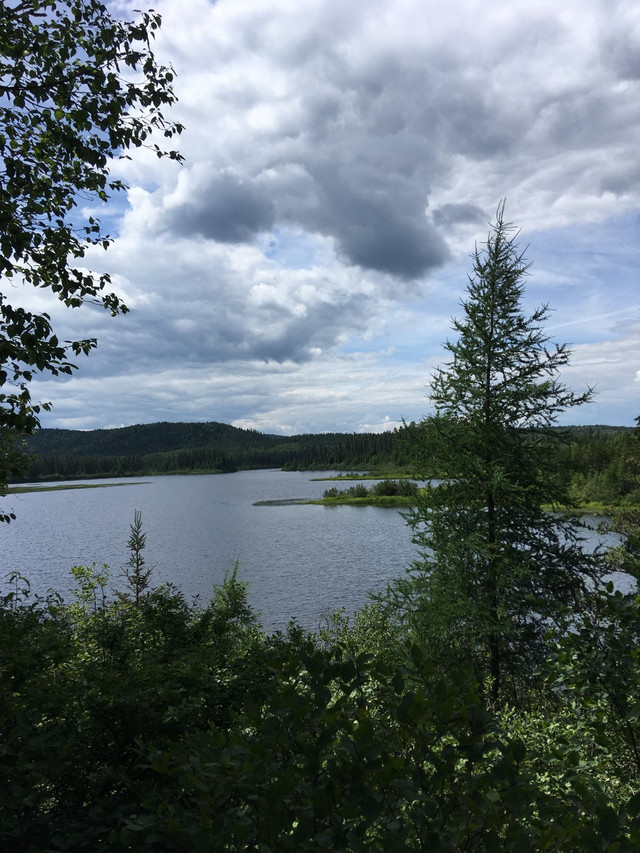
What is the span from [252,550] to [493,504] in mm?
33926

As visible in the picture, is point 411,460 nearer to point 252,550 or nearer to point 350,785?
point 350,785

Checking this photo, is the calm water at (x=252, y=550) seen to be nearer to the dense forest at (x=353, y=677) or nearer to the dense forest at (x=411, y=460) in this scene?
the dense forest at (x=411, y=460)

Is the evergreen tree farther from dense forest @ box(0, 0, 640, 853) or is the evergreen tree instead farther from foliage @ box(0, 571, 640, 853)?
foliage @ box(0, 571, 640, 853)

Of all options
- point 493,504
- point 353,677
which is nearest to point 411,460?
point 493,504

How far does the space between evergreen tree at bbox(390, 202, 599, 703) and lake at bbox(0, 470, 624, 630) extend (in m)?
6.61

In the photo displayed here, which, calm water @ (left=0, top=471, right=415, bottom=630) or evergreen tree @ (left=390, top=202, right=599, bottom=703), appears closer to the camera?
evergreen tree @ (left=390, top=202, right=599, bottom=703)

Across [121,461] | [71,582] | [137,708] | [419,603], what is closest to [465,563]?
[419,603]

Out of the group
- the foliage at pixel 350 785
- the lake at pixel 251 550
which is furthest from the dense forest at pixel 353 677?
the lake at pixel 251 550

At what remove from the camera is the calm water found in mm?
29703

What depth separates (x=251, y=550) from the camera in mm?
43344

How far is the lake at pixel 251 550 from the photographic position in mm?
29469

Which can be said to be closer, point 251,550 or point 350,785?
point 350,785

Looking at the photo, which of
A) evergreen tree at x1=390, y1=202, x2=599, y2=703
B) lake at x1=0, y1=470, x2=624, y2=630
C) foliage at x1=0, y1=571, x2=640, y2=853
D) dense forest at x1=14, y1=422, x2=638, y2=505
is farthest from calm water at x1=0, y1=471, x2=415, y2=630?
foliage at x1=0, y1=571, x2=640, y2=853

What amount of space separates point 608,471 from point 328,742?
75212 millimetres
